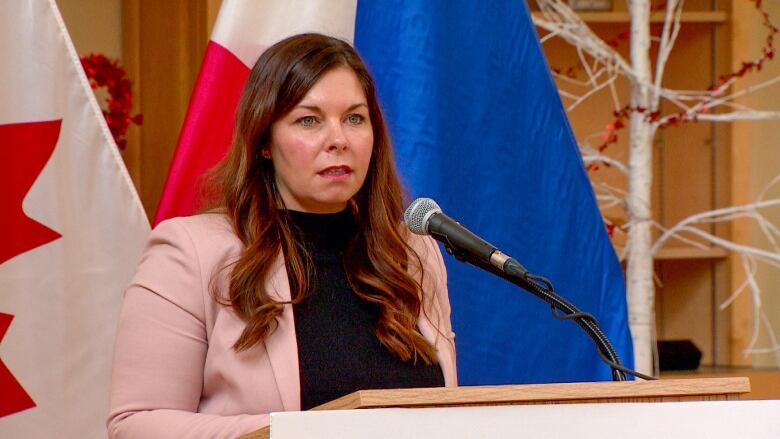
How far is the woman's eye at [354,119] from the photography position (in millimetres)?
1679

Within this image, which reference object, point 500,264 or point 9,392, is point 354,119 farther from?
point 9,392

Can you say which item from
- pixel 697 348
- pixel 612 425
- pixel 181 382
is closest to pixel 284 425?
pixel 612 425

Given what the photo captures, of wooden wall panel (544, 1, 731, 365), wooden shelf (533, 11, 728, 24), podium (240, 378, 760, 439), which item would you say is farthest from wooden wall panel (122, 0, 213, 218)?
podium (240, 378, 760, 439)

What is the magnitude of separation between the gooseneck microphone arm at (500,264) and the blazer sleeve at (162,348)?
358 mm

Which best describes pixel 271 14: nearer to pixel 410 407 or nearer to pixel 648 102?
pixel 648 102

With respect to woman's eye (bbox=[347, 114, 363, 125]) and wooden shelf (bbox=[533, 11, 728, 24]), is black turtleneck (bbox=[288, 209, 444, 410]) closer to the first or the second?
woman's eye (bbox=[347, 114, 363, 125])

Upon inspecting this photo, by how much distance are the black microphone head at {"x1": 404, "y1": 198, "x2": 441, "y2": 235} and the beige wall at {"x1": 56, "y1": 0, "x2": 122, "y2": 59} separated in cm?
149

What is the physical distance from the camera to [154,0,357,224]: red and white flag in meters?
2.01

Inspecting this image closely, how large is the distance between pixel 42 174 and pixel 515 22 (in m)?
0.96

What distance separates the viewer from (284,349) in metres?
1.54

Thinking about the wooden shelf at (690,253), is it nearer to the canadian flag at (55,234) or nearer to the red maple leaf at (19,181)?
the canadian flag at (55,234)

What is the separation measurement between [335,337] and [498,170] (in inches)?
27.0

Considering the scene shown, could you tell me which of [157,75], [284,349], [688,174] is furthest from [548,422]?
[688,174]

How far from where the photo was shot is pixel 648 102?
8.80ft
